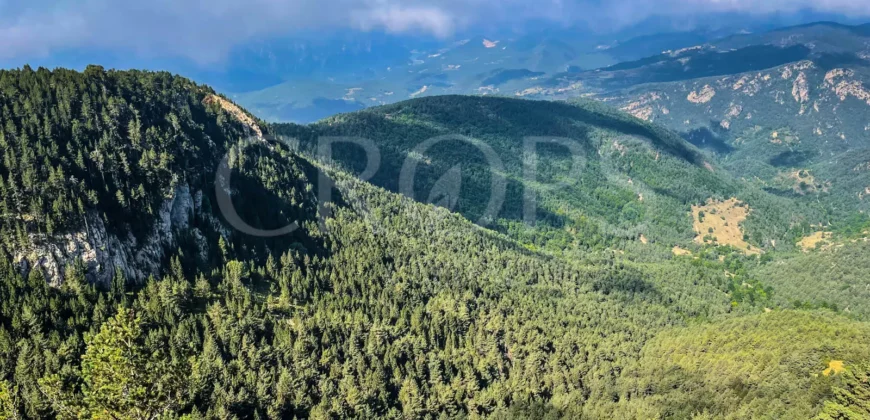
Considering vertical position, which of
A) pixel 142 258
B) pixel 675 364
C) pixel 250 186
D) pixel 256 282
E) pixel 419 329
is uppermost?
pixel 250 186

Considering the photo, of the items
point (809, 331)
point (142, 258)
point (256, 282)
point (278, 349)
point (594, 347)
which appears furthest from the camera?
point (594, 347)

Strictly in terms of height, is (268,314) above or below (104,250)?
below

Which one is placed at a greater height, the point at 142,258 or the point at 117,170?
the point at 117,170

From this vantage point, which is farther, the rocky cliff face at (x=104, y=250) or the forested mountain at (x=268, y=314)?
the rocky cliff face at (x=104, y=250)

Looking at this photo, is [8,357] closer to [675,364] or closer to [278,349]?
[278,349]

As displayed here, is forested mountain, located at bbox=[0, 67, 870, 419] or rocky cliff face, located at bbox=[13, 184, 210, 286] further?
rocky cliff face, located at bbox=[13, 184, 210, 286]

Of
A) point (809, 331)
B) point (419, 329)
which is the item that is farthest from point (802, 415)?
point (419, 329)

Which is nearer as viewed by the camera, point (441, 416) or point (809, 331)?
point (441, 416)

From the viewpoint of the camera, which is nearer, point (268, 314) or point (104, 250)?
point (104, 250)
